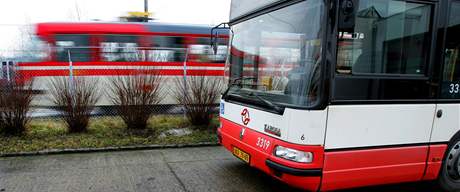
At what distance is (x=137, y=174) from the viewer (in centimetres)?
506

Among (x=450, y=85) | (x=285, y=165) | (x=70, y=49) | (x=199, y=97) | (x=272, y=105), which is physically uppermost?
(x=70, y=49)

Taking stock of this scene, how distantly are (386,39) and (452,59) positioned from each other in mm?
1014

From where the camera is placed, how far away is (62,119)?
280 inches

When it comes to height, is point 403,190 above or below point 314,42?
below

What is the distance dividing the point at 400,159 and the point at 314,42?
1751 millimetres

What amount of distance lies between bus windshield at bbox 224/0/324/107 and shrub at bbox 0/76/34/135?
4.35m

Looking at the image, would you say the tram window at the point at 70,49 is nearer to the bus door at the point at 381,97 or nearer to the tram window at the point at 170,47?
the tram window at the point at 170,47

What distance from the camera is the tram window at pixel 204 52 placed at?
1216 centimetres

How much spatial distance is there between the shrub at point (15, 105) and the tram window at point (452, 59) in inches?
278

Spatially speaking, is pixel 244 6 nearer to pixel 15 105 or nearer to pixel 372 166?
pixel 372 166

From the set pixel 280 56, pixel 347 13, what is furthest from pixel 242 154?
pixel 347 13

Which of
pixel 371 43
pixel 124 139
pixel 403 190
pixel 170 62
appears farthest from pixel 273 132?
pixel 170 62

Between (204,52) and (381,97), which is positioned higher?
(204,52)

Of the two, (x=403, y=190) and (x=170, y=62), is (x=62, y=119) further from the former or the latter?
(x=403, y=190)
